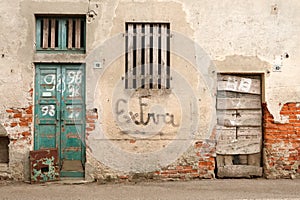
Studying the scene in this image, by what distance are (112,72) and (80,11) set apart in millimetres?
1344

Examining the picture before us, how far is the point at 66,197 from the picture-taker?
5848mm

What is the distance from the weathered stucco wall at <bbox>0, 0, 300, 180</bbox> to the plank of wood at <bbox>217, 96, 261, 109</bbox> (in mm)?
186

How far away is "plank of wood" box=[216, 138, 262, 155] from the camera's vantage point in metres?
7.19

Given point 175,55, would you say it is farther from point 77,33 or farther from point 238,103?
point 77,33

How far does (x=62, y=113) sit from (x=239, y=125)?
3.55 meters

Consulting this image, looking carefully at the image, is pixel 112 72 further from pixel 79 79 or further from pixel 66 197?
pixel 66 197

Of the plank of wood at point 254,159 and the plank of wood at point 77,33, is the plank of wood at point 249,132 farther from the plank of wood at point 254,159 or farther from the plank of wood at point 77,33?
the plank of wood at point 77,33

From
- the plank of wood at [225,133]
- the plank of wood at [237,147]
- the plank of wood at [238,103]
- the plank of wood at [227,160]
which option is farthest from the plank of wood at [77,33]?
the plank of wood at [227,160]

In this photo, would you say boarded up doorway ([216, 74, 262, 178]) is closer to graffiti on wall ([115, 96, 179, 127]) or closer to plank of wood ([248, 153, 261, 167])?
plank of wood ([248, 153, 261, 167])

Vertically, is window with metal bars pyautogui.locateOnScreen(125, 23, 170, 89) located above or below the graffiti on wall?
above

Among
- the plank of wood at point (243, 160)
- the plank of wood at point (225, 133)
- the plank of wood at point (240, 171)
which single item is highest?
the plank of wood at point (225, 133)

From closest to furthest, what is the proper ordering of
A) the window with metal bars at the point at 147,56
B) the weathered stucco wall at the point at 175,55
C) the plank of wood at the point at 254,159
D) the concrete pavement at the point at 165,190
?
the concrete pavement at the point at 165,190 < the weathered stucco wall at the point at 175,55 < the window with metal bars at the point at 147,56 < the plank of wood at the point at 254,159

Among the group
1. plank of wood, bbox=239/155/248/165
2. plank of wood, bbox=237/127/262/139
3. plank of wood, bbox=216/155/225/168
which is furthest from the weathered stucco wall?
plank of wood, bbox=239/155/248/165

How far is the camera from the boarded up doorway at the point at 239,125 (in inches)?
283
